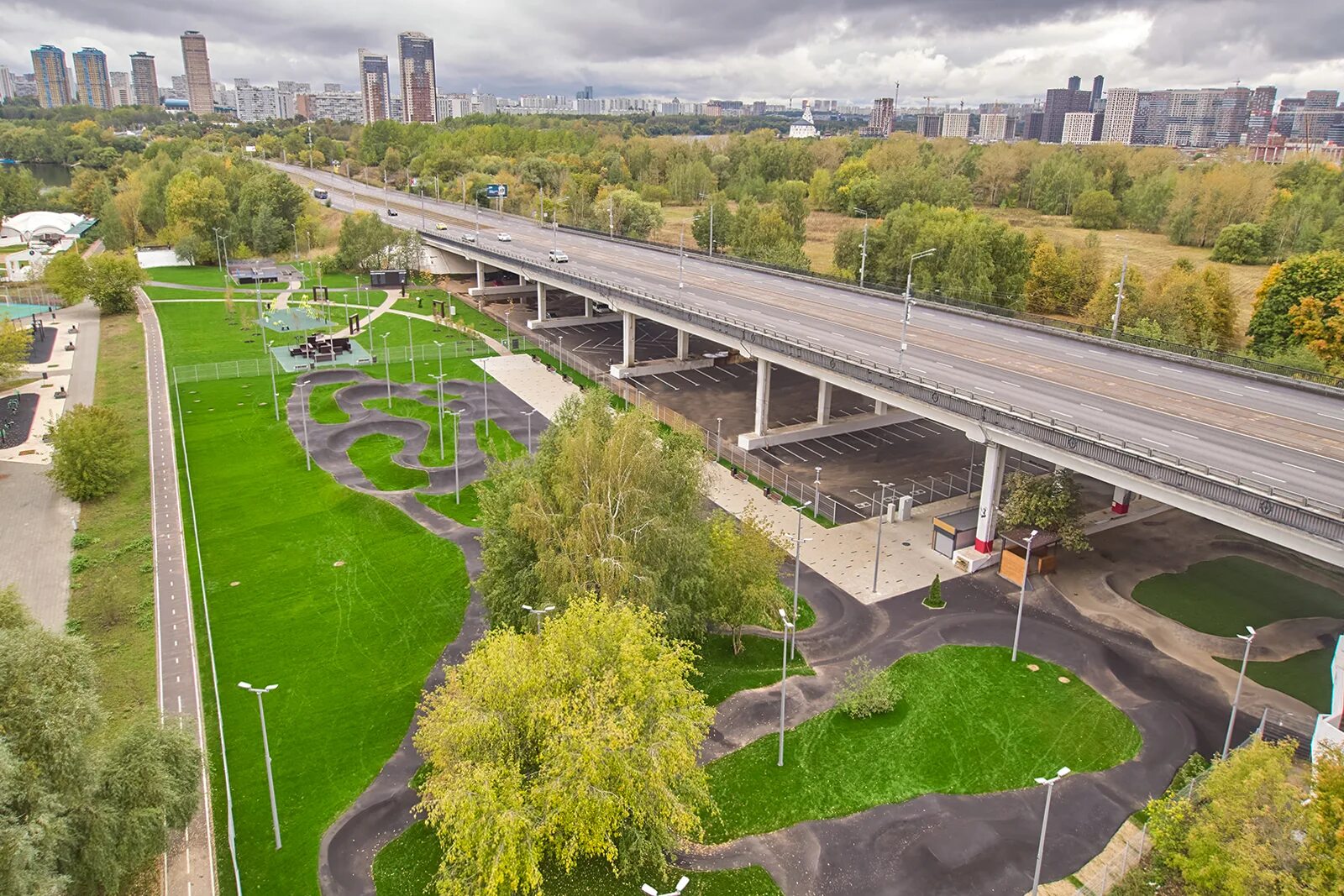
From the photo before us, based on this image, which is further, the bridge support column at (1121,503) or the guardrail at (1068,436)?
the bridge support column at (1121,503)

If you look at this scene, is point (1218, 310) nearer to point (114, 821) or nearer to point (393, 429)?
point (393, 429)

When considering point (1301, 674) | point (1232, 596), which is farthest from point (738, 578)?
point (1232, 596)

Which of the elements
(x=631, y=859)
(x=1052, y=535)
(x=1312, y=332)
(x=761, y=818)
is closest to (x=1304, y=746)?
(x=1052, y=535)

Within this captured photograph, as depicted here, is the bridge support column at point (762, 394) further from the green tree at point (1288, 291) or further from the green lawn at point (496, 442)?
the green tree at point (1288, 291)

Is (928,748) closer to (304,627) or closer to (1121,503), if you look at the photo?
(1121,503)

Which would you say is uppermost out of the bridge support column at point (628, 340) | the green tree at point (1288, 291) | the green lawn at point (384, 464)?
the green tree at point (1288, 291)

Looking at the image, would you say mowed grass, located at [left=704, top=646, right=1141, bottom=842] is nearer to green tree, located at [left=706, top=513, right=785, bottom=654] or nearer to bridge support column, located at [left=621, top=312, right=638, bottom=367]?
green tree, located at [left=706, top=513, right=785, bottom=654]

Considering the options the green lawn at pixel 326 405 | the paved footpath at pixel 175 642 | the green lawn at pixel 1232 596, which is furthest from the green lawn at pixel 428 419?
the green lawn at pixel 1232 596
